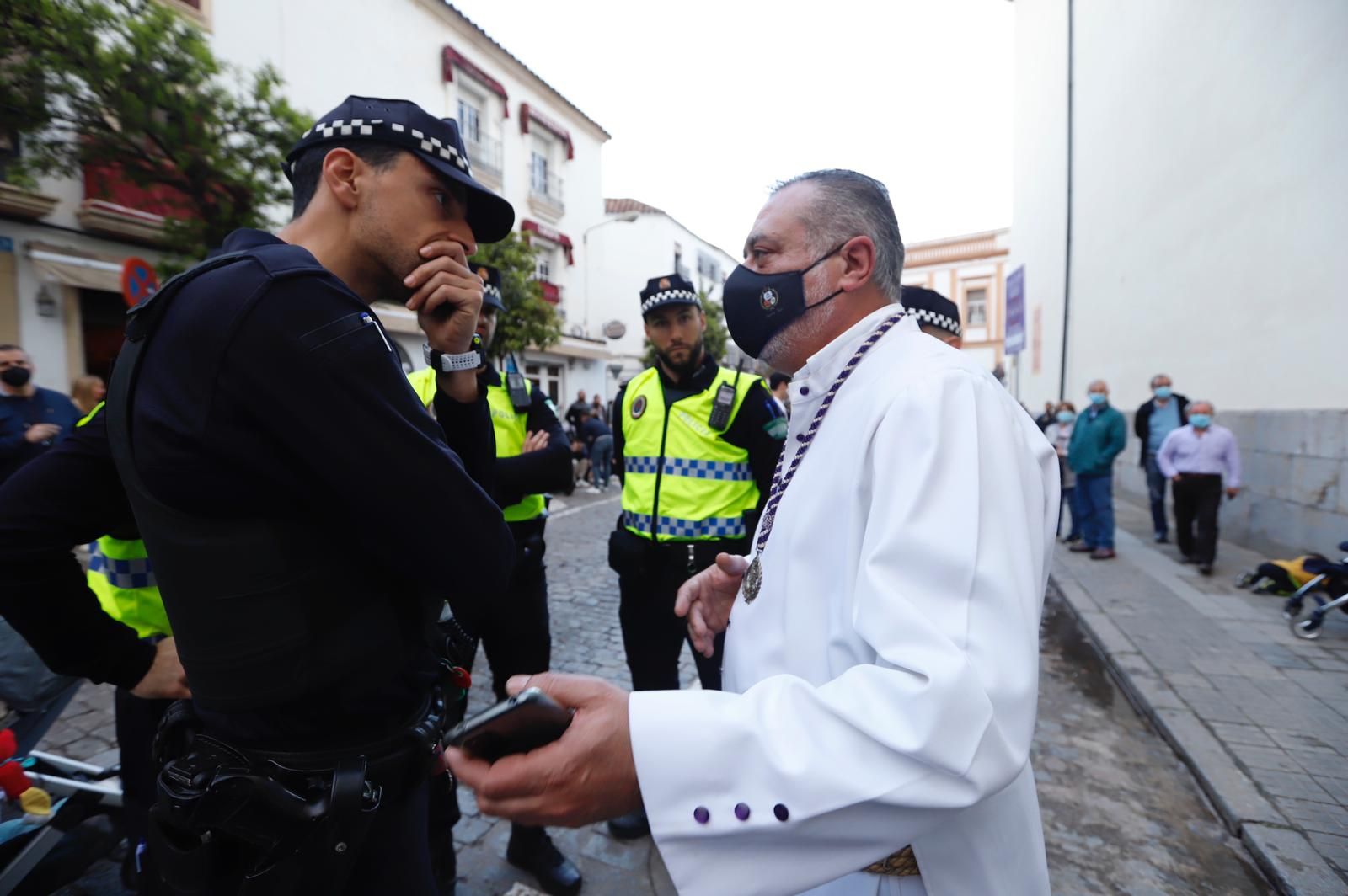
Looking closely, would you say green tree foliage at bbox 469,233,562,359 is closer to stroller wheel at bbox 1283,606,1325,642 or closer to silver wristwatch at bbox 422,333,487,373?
stroller wheel at bbox 1283,606,1325,642

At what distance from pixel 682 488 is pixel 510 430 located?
2.84 feet

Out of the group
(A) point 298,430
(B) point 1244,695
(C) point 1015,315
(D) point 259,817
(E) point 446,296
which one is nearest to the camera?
(A) point 298,430

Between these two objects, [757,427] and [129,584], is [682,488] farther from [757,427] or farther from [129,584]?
[129,584]

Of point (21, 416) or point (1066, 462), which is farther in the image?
point (1066, 462)

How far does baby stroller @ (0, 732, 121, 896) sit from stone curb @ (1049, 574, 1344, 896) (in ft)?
14.1

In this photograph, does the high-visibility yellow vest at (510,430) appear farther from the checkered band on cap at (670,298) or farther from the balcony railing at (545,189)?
the balcony railing at (545,189)

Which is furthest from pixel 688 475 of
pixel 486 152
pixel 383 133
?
pixel 486 152

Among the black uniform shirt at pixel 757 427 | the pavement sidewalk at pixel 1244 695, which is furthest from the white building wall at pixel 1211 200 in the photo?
the black uniform shirt at pixel 757 427

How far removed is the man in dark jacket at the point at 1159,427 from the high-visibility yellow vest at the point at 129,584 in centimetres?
1015

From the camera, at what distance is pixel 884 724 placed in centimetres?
75

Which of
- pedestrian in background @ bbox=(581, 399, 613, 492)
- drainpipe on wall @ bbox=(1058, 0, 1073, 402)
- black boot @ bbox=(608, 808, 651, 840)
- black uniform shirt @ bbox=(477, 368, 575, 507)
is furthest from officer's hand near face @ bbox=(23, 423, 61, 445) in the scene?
drainpipe on wall @ bbox=(1058, 0, 1073, 402)

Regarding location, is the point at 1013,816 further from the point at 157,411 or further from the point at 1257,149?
the point at 1257,149

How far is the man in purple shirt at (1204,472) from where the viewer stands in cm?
712

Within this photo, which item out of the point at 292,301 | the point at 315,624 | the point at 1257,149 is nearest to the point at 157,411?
the point at 292,301
